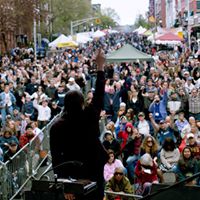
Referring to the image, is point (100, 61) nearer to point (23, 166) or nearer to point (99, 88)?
point (99, 88)

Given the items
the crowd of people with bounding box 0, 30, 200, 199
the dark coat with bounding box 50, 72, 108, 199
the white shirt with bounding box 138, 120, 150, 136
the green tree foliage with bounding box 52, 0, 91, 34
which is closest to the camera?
the dark coat with bounding box 50, 72, 108, 199

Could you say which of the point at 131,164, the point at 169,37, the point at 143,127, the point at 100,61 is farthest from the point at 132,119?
the point at 169,37

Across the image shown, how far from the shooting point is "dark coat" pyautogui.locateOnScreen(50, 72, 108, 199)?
16.1ft

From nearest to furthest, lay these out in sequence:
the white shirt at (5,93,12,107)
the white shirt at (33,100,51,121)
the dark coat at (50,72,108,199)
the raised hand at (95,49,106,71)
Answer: the dark coat at (50,72,108,199) < the raised hand at (95,49,106,71) < the white shirt at (33,100,51,121) < the white shirt at (5,93,12,107)

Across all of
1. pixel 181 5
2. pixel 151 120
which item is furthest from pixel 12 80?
pixel 181 5

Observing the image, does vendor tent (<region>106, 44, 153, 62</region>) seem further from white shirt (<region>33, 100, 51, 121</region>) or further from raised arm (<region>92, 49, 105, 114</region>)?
raised arm (<region>92, 49, 105, 114</region>)

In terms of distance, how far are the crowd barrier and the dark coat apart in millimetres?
5378

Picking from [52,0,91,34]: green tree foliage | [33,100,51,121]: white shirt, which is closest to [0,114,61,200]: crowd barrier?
[33,100,51,121]: white shirt

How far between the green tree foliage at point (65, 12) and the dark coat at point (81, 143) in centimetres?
7333

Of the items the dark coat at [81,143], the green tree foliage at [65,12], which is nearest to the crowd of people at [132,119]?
the dark coat at [81,143]

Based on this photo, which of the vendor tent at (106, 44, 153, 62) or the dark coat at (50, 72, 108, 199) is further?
the vendor tent at (106, 44, 153, 62)

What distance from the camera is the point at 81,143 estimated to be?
193 inches

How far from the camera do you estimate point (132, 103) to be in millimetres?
18297

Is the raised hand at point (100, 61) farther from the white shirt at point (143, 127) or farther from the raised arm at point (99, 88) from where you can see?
the white shirt at point (143, 127)
